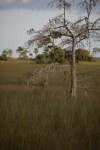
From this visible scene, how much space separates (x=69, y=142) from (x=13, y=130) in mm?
1209


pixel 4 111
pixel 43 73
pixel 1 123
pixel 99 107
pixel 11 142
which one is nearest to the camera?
pixel 11 142

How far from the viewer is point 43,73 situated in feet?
21.1

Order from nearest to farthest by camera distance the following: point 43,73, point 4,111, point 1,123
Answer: point 1,123 < point 4,111 < point 43,73

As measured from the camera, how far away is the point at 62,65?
259 inches

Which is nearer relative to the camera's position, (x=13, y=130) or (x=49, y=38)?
(x=13, y=130)

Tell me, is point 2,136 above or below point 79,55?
below

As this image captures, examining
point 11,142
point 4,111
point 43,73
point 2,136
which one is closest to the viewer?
point 11,142

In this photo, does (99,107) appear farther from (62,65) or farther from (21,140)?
(21,140)

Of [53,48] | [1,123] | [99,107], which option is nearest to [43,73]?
[53,48]

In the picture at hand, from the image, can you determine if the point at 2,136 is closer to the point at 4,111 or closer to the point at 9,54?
the point at 4,111

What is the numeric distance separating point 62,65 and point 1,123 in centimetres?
373

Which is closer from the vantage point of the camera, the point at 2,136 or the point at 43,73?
the point at 2,136

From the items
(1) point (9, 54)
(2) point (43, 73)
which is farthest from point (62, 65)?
(1) point (9, 54)

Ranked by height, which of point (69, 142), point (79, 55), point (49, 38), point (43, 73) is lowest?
point (69, 142)
